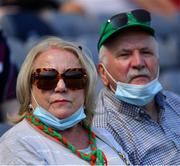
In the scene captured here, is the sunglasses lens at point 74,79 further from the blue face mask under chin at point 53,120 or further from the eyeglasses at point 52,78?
the blue face mask under chin at point 53,120

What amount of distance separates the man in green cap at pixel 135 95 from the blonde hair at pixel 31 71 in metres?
0.28

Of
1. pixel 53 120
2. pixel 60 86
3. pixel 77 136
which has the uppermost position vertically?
pixel 60 86

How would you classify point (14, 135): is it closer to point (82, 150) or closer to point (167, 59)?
point (82, 150)

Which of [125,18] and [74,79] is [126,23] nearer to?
[125,18]

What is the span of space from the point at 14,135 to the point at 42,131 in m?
0.15

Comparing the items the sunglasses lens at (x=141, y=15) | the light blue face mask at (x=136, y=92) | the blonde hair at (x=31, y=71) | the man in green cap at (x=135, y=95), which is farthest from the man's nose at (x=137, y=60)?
the blonde hair at (x=31, y=71)

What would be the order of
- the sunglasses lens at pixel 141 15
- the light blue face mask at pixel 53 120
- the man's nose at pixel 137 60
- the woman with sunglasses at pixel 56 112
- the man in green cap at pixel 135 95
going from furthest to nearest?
the sunglasses lens at pixel 141 15, the man's nose at pixel 137 60, the man in green cap at pixel 135 95, the light blue face mask at pixel 53 120, the woman with sunglasses at pixel 56 112

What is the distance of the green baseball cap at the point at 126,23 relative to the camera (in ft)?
12.8

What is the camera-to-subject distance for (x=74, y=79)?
329 cm

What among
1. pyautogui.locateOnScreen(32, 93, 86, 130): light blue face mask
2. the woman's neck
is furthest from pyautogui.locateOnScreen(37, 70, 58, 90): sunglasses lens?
the woman's neck

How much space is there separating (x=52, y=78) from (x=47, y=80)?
0.03m

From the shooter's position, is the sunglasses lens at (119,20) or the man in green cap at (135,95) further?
the sunglasses lens at (119,20)

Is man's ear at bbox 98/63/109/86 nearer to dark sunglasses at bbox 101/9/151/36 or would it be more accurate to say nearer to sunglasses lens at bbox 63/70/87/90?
dark sunglasses at bbox 101/9/151/36

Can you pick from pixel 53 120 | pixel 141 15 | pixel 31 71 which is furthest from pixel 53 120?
pixel 141 15
